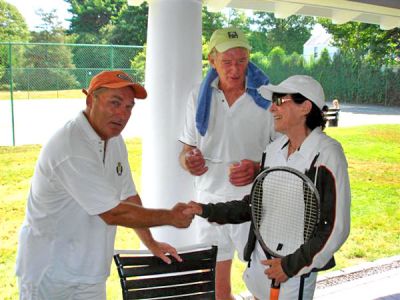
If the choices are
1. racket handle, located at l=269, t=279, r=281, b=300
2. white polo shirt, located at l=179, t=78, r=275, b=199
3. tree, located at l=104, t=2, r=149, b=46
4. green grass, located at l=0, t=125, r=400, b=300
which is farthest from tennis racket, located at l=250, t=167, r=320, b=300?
tree, located at l=104, t=2, r=149, b=46

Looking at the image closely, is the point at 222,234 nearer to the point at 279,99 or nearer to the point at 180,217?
the point at 180,217

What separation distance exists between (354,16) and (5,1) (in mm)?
16110

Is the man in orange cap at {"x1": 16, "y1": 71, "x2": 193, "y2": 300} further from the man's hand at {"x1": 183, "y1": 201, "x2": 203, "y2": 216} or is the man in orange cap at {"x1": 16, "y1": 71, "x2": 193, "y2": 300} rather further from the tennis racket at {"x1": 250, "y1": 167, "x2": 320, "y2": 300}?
the tennis racket at {"x1": 250, "y1": 167, "x2": 320, "y2": 300}

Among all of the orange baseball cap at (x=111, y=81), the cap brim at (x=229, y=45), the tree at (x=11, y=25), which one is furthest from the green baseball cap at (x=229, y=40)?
the tree at (x=11, y=25)

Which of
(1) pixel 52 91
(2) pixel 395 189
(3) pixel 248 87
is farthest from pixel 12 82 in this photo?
(3) pixel 248 87

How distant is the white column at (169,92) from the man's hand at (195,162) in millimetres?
409

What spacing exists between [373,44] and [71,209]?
24663mm

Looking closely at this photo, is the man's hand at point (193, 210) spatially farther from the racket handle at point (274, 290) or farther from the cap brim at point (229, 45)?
the cap brim at point (229, 45)

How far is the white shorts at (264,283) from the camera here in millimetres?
2418

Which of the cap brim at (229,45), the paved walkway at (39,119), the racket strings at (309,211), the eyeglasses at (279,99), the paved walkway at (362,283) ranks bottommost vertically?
the paved walkway at (362,283)

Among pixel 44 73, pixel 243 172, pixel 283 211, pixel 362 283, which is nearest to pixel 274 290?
pixel 283 211

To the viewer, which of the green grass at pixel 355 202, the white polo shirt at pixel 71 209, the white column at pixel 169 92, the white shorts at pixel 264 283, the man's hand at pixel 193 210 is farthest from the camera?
the green grass at pixel 355 202

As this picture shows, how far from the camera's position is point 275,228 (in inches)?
93.3

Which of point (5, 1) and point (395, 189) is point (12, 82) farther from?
point (395, 189)
